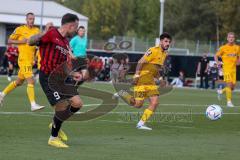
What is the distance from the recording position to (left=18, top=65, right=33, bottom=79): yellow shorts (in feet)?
59.8

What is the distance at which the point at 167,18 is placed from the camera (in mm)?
83438

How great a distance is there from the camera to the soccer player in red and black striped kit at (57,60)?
1162 cm

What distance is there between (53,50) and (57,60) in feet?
0.61

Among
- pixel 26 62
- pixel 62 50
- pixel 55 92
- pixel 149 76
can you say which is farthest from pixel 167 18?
pixel 55 92

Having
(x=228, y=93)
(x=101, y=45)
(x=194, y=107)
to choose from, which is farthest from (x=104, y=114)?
(x=101, y=45)

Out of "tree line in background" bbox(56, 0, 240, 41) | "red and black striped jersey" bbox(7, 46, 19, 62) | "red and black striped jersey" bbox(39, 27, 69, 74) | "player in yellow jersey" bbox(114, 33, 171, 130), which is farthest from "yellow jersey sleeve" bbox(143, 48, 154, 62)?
"tree line in background" bbox(56, 0, 240, 41)

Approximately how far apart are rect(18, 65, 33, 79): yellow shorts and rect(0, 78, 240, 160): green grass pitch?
33.6 inches

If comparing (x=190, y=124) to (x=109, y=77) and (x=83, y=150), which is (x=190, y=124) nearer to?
(x=83, y=150)

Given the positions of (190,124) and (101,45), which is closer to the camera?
(190,124)

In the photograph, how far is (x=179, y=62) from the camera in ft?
145

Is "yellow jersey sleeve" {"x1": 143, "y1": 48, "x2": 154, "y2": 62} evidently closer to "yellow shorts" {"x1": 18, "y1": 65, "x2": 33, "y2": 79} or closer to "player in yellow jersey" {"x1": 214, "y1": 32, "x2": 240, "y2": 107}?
"yellow shorts" {"x1": 18, "y1": 65, "x2": 33, "y2": 79}

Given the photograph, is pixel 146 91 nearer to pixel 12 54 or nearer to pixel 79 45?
pixel 79 45

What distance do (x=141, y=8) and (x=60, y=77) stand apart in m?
80.8

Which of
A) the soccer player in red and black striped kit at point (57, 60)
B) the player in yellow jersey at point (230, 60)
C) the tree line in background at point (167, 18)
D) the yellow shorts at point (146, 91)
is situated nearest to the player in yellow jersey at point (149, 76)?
the yellow shorts at point (146, 91)
